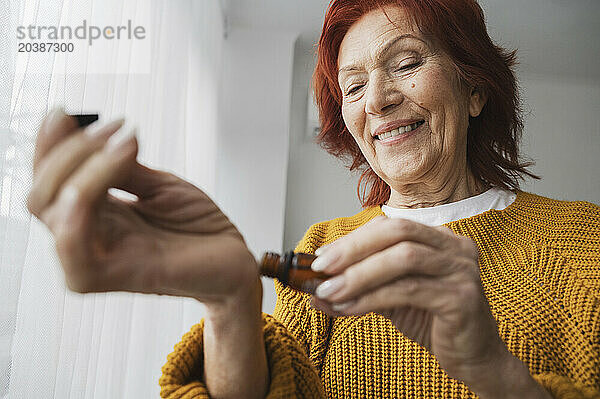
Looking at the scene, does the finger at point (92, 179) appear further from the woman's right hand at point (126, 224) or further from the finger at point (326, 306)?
the finger at point (326, 306)

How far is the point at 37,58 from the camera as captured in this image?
1.53 ft

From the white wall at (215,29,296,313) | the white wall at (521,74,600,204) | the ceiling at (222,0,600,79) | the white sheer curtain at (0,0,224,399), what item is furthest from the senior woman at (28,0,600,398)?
the white wall at (521,74,600,204)

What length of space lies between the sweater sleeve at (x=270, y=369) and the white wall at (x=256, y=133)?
1.58 metres

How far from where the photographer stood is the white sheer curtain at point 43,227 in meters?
0.42

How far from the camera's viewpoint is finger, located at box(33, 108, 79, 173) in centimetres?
27

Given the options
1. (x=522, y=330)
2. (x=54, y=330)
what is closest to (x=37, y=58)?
(x=54, y=330)

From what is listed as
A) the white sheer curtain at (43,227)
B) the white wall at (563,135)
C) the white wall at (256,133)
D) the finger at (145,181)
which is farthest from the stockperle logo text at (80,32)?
the white wall at (563,135)

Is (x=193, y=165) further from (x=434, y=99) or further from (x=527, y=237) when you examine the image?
(x=527, y=237)

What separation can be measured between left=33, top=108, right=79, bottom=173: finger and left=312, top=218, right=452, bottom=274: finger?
0.63 feet

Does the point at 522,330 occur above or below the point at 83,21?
below

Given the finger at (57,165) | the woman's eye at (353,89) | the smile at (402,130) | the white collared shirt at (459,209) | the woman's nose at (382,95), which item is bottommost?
the finger at (57,165)

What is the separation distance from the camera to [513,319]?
614 millimetres

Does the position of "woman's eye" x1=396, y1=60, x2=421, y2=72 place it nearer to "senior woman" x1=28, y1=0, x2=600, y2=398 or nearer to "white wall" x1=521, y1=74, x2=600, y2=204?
"senior woman" x1=28, y1=0, x2=600, y2=398

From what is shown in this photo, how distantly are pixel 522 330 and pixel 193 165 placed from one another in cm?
103
